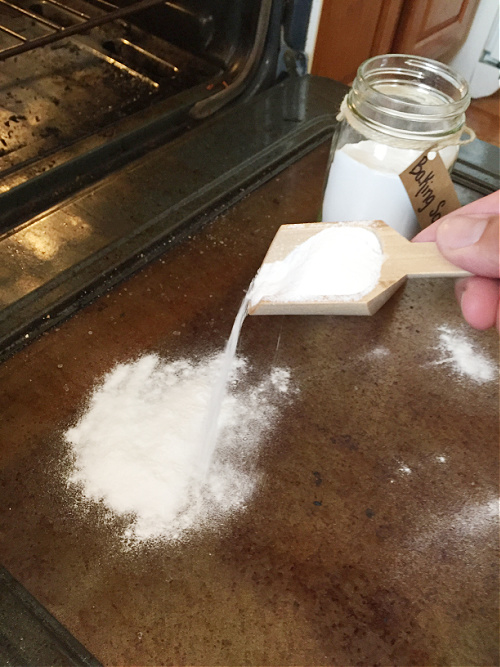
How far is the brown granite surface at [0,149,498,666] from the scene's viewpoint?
449 mm

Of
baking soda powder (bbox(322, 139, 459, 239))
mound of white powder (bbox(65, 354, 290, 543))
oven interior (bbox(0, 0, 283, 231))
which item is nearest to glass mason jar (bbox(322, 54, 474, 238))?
baking soda powder (bbox(322, 139, 459, 239))

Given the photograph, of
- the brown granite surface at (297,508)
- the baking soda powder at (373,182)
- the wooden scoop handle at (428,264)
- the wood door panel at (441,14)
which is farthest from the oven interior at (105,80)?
the wood door panel at (441,14)

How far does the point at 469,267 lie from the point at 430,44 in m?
1.31

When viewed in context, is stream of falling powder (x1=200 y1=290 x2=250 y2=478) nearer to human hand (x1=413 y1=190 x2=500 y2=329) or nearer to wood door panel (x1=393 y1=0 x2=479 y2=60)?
human hand (x1=413 y1=190 x2=500 y2=329)

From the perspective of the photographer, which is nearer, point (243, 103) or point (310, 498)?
point (310, 498)

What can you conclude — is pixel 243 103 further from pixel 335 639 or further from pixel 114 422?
pixel 335 639

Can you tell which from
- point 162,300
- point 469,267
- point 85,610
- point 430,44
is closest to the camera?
point 85,610

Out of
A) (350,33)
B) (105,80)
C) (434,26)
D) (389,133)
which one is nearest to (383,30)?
(350,33)

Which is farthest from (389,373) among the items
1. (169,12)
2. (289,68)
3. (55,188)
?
(169,12)

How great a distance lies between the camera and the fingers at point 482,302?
61 cm

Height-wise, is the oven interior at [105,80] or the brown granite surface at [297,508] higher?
the oven interior at [105,80]

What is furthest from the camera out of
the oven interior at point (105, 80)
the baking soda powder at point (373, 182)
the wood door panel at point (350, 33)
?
the wood door panel at point (350, 33)

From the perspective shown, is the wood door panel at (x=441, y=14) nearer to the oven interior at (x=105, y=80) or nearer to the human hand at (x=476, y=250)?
the oven interior at (x=105, y=80)

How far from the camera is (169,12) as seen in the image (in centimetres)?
105
